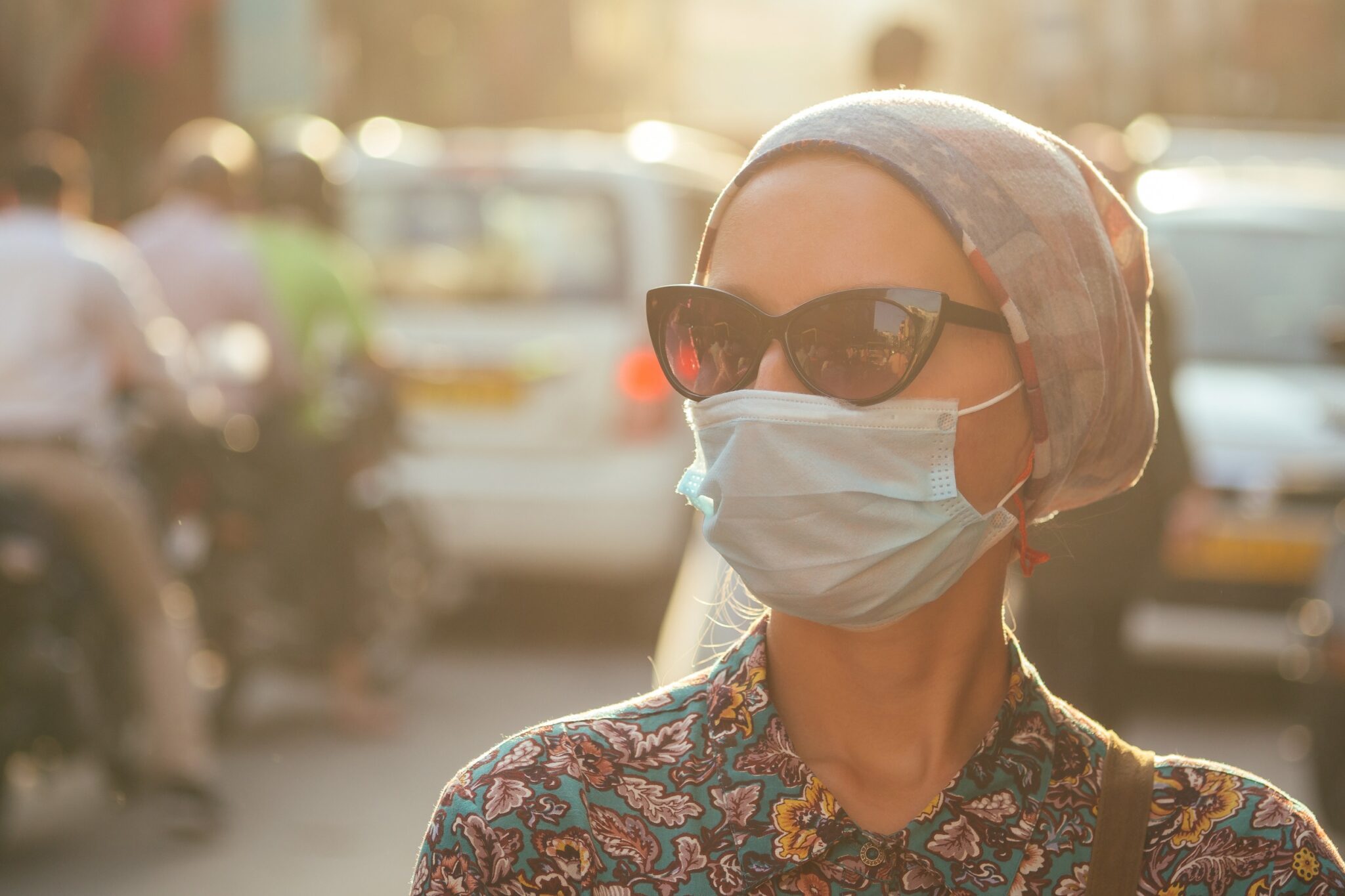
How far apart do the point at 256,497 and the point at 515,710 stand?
4.14 feet

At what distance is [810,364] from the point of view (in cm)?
174

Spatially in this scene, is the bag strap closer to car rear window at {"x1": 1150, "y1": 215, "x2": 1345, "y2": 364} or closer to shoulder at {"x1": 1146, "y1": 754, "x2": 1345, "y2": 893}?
shoulder at {"x1": 1146, "y1": 754, "x2": 1345, "y2": 893}

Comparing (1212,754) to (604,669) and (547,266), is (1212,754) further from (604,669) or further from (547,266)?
(547,266)

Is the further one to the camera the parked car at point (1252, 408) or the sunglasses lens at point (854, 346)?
the parked car at point (1252, 408)

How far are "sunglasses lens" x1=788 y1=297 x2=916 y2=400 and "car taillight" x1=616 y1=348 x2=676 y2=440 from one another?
6891 millimetres

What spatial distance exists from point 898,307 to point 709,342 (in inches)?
8.0

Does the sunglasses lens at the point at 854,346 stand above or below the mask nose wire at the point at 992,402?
above

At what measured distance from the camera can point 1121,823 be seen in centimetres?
164

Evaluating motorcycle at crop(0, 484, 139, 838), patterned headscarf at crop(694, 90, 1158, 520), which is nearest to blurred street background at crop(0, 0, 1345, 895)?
motorcycle at crop(0, 484, 139, 838)

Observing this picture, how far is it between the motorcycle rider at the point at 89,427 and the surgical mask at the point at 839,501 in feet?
14.7

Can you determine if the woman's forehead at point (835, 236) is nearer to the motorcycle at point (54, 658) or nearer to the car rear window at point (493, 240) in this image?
the motorcycle at point (54, 658)

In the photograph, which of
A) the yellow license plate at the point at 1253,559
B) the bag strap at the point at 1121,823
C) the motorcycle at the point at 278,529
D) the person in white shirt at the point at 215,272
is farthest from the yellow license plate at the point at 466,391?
the bag strap at the point at 1121,823

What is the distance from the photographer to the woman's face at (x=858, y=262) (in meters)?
1.66

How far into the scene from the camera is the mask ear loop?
5.98ft
